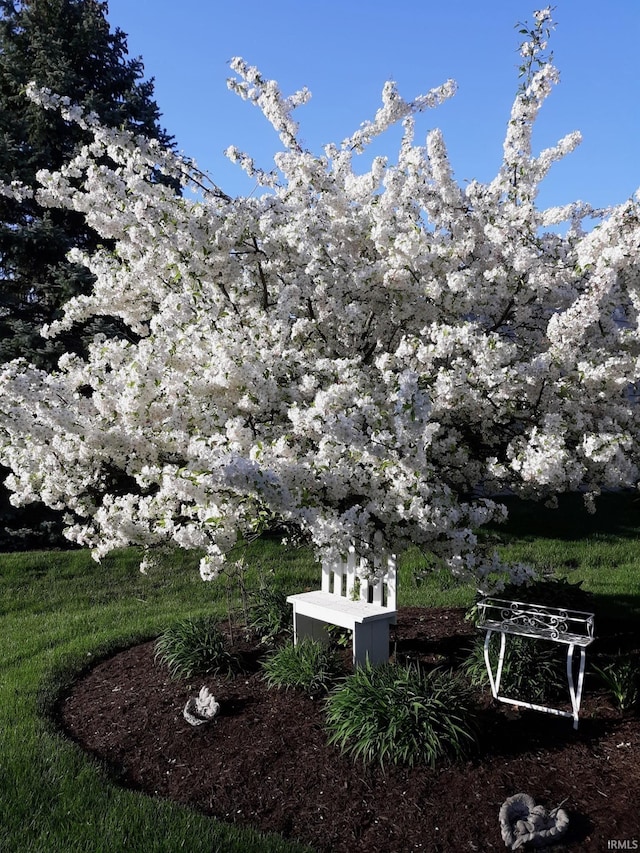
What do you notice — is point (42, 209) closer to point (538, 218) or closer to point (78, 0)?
point (78, 0)

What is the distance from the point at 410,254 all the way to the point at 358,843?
10.8 feet

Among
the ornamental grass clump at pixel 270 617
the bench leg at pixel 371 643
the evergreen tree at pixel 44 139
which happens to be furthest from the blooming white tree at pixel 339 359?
the evergreen tree at pixel 44 139

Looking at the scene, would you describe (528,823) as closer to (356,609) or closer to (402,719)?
(402,719)

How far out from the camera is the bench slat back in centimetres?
475

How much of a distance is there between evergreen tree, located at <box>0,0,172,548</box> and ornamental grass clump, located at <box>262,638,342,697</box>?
6551 mm

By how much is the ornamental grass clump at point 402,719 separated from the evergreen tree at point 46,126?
808cm

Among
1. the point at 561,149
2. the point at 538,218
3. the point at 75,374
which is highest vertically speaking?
the point at 561,149

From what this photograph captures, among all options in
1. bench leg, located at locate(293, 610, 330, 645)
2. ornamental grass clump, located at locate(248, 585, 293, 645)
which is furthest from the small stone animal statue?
ornamental grass clump, located at locate(248, 585, 293, 645)

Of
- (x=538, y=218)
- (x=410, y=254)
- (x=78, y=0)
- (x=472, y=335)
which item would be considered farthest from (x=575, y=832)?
(x=78, y=0)

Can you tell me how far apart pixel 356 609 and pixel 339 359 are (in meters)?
1.80

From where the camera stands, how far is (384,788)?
3.72m

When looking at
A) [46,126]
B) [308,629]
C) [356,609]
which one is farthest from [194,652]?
[46,126]

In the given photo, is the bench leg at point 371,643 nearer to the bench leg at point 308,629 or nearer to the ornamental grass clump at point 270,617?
the bench leg at point 308,629

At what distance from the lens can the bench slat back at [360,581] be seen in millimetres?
4746
